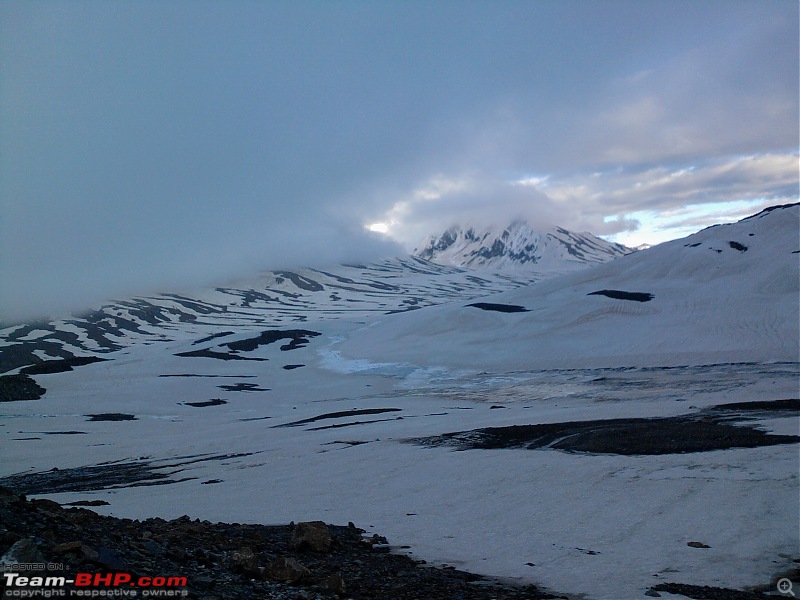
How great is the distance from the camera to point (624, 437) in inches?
774

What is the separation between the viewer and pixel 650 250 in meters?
98.9

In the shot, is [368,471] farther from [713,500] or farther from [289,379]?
[289,379]

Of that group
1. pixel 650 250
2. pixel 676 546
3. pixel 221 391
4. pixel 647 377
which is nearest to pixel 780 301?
pixel 647 377

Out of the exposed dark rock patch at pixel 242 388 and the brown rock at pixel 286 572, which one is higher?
the brown rock at pixel 286 572

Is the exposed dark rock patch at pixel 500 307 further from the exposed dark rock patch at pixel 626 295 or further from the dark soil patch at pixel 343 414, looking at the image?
the dark soil patch at pixel 343 414

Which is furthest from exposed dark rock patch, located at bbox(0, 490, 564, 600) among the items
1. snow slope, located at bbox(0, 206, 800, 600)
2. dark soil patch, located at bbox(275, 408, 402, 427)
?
dark soil patch, located at bbox(275, 408, 402, 427)

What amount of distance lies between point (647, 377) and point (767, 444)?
27.9 meters

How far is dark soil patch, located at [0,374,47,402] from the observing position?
4519cm

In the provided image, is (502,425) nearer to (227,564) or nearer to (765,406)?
(765,406)

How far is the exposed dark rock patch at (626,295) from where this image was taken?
7507 cm

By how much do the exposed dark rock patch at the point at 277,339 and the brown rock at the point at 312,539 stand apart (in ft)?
235

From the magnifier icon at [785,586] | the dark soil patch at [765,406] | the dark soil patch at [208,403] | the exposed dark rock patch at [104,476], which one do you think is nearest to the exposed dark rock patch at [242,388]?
the dark soil patch at [208,403]

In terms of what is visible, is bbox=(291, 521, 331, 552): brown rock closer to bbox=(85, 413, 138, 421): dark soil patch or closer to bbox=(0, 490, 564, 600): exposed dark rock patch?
bbox=(0, 490, 564, 600): exposed dark rock patch

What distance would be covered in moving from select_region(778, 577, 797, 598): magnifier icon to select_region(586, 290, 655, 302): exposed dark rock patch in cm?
7210
